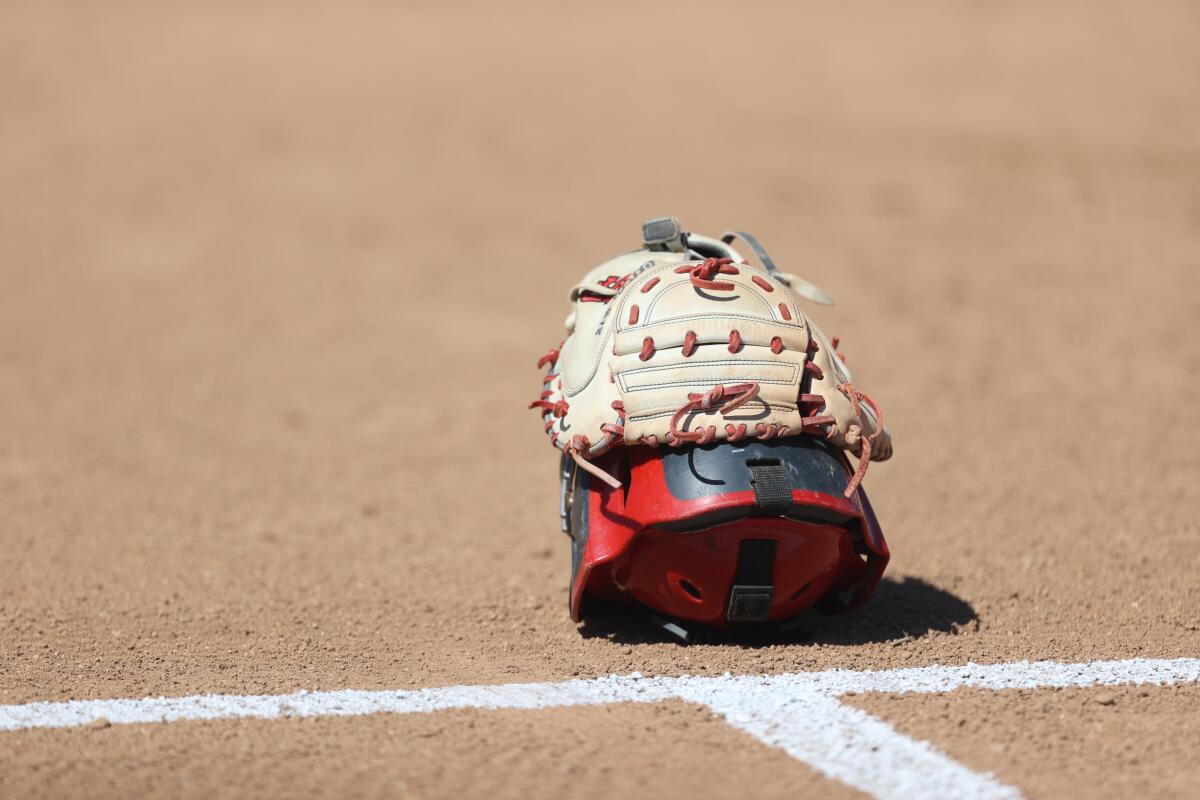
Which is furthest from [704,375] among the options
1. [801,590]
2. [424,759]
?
[424,759]

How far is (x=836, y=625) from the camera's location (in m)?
3.62

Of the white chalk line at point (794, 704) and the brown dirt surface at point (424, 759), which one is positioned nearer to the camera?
the brown dirt surface at point (424, 759)

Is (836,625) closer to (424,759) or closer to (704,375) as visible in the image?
(704,375)

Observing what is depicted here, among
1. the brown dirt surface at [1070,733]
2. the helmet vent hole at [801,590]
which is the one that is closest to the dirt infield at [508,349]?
the brown dirt surface at [1070,733]

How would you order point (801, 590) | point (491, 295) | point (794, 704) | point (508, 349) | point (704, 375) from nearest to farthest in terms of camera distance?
point (794, 704)
point (704, 375)
point (801, 590)
point (508, 349)
point (491, 295)

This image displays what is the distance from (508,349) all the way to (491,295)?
96cm

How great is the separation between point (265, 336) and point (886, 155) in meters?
5.76

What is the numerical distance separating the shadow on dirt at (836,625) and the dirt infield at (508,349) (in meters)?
0.02

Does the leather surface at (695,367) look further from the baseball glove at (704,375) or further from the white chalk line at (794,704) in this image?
the white chalk line at (794,704)

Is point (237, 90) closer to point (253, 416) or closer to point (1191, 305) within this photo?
point (253, 416)

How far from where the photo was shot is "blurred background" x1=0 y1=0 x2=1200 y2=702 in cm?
399

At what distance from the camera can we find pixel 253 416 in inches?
272

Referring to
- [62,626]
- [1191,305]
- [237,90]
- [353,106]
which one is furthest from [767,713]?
[237,90]

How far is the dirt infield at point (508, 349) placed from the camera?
9.51 feet
